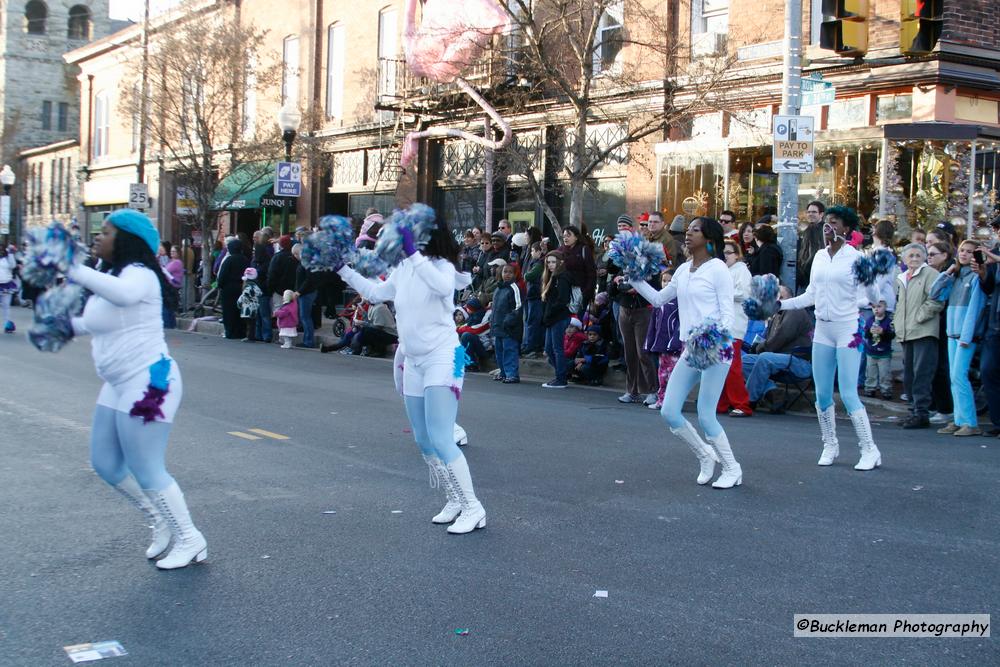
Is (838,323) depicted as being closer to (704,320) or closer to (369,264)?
(704,320)

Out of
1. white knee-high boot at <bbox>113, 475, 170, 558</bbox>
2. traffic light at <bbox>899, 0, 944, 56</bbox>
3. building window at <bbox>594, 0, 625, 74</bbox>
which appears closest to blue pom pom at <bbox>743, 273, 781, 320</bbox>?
white knee-high boot at <bbox>113, 475, 170, 558</bbox>

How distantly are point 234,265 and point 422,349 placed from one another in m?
15.8

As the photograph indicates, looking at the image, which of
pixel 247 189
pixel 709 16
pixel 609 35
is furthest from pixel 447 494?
pixel 247 189

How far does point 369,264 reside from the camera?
247 inches

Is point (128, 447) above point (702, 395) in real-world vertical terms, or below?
below

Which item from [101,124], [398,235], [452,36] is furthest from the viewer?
[101,124]

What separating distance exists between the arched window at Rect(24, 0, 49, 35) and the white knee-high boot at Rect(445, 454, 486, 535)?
58.7 meters

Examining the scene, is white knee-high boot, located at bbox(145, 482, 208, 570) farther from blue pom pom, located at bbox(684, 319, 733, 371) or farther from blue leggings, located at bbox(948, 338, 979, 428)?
blue leggings, located at bbox(948, 338, 979, 428)

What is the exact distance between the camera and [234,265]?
2116 cm

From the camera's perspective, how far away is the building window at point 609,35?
20312 mm

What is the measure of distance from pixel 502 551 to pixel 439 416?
84 cm

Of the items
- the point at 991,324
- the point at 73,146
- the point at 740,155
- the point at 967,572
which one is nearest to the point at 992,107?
the point at 740,155

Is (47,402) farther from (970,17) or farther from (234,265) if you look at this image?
(970,17)

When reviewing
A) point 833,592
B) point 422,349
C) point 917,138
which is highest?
point 917,138
